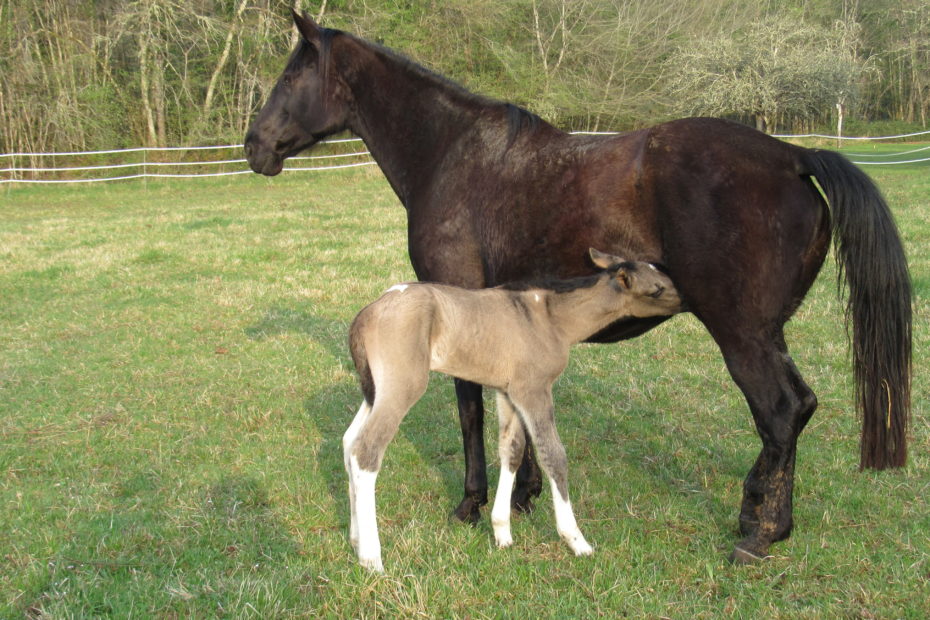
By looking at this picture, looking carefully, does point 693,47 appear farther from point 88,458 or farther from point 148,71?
point 88,458

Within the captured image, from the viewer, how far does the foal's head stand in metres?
3.83

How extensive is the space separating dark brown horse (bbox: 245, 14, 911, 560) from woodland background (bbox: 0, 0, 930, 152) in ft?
47.6

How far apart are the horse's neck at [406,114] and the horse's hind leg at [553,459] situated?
153 centimetres

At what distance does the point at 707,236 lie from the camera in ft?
12.0

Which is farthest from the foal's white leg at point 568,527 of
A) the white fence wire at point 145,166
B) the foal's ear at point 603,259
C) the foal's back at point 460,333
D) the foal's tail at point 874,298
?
the white fence wire at point 145,166

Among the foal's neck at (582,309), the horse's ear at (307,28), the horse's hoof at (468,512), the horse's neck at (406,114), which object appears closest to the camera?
the foal's neck at (582,309)

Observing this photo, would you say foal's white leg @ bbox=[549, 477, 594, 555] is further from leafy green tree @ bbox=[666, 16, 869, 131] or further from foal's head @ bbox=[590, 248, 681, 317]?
leafy green tree @ bbox=[666, 16, 869, 131]

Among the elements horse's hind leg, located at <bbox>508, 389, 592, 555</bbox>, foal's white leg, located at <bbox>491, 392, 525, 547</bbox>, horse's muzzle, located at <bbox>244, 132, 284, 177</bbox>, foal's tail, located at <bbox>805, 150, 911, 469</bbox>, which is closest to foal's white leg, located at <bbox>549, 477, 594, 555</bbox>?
horse's hind leg, located at <bbox>508, 389, 592, 555</bbox>

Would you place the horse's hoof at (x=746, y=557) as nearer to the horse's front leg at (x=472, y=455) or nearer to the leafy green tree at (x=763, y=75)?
the horse's front leg at (x=472, y=455)

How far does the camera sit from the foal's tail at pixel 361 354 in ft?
12.2

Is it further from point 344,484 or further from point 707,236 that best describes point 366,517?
point 707,236

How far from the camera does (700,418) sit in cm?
570

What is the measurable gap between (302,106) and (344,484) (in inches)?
94.9

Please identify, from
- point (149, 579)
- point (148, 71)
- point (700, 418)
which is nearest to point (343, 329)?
point (700, 418)
